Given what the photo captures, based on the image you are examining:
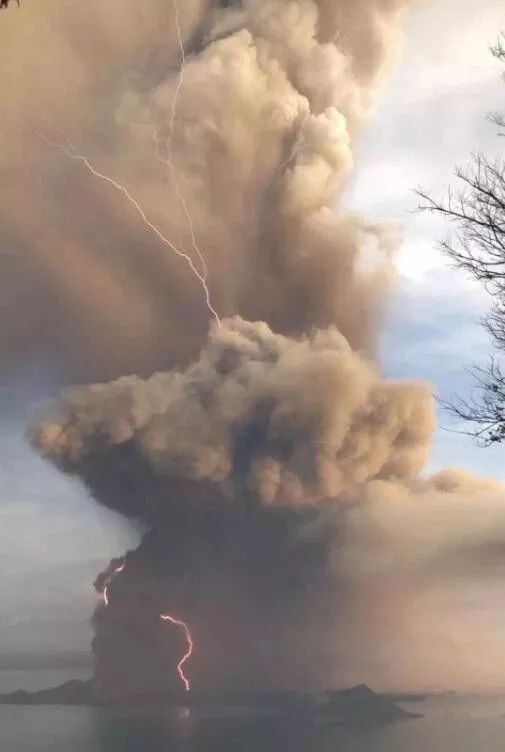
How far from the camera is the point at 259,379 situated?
892 cm

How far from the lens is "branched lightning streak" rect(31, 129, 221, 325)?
8.96 meters

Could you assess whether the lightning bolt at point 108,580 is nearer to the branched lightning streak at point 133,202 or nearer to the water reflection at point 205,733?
the water reflection at point 205,733

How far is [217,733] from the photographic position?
26.3ft

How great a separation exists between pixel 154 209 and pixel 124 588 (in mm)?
3206

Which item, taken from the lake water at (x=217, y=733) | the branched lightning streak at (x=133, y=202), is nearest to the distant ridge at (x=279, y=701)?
the lake water at (x=217, y=733)

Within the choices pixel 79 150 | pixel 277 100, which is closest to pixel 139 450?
pixel 79 150

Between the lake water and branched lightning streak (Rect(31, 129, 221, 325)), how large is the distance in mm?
3288

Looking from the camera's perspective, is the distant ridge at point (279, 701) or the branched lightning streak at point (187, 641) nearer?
the distant ridge at point (279, 701)

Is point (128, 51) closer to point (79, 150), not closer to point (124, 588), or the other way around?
point (79, 150)

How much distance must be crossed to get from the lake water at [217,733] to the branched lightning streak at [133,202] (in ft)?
10.8

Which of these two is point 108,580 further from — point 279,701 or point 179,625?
point 279,701

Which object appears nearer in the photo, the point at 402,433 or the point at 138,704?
the point at 138,704

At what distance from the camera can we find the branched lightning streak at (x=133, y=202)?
896 cm

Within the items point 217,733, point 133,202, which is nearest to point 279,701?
point 217,733
